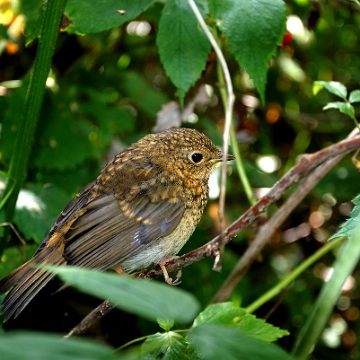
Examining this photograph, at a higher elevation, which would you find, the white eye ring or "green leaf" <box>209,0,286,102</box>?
"green leaf" <box>209,0,286,102</box>

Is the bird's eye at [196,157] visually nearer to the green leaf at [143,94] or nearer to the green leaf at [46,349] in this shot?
the green leaf at [143,94]

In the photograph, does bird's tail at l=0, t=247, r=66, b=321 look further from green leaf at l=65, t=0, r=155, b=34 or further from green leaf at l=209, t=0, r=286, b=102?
green leaf at l=209, t=0, r=286, b=102

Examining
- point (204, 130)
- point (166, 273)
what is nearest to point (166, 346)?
point (166, 273)

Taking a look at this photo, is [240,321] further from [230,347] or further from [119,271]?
[230,347]

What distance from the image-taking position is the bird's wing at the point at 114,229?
8.77 ft

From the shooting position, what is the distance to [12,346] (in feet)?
3.05

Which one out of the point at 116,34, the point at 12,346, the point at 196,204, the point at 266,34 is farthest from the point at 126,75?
the point at 12,346

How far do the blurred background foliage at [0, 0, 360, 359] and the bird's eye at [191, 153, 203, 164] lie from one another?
1.55ft

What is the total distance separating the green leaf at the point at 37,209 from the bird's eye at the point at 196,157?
2.38 feet

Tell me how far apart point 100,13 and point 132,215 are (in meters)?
0.92

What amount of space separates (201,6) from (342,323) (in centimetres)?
261

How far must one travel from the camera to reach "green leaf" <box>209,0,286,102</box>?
2.53 meters

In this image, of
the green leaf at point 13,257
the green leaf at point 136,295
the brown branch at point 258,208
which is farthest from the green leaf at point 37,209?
the green leaf at point 136,295

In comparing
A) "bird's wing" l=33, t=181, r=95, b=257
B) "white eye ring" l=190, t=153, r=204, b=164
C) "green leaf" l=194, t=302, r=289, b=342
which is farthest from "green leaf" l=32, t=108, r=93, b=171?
"green leaf" l=194, t=302, r=289, b=342
